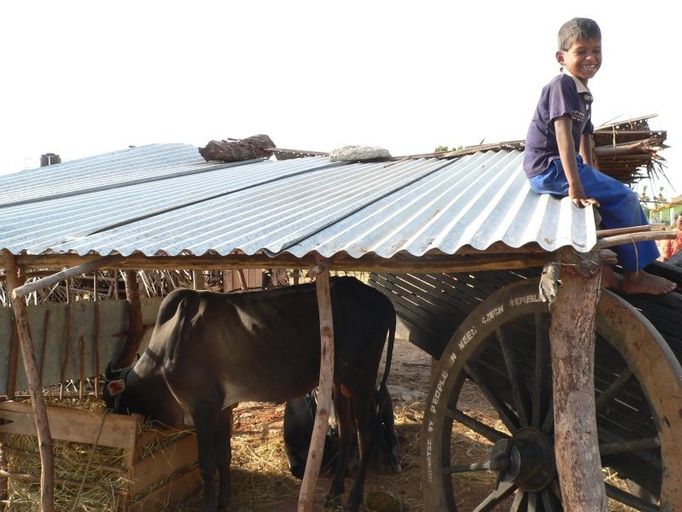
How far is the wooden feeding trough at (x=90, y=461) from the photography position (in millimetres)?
5152

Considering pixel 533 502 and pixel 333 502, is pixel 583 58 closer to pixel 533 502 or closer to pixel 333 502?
pixel 533 502

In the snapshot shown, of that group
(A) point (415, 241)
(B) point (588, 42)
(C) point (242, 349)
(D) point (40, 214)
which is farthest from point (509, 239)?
(D) point (40, 214)

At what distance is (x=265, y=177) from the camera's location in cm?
647

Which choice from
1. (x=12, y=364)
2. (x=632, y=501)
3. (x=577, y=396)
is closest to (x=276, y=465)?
(x=12, y=364)

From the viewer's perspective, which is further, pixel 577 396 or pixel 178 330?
pixel 178 330

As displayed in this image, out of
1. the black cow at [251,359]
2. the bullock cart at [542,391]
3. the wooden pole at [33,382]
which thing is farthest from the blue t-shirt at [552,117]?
the wooden pole at [33,382]

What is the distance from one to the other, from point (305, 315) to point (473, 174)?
5.86 feet

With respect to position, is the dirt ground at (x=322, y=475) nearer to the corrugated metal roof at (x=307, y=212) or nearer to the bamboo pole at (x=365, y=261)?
the bamboo pole at (x=365, y=261)

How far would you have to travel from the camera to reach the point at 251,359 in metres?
5.64

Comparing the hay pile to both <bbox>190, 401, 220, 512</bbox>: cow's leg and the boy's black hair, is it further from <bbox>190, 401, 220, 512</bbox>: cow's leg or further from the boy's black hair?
the boy's black hair

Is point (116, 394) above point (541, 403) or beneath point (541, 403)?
beneath

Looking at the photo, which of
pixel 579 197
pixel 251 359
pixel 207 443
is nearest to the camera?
pixel 579 197

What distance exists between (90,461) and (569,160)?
4.09m

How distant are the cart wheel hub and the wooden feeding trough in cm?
284
